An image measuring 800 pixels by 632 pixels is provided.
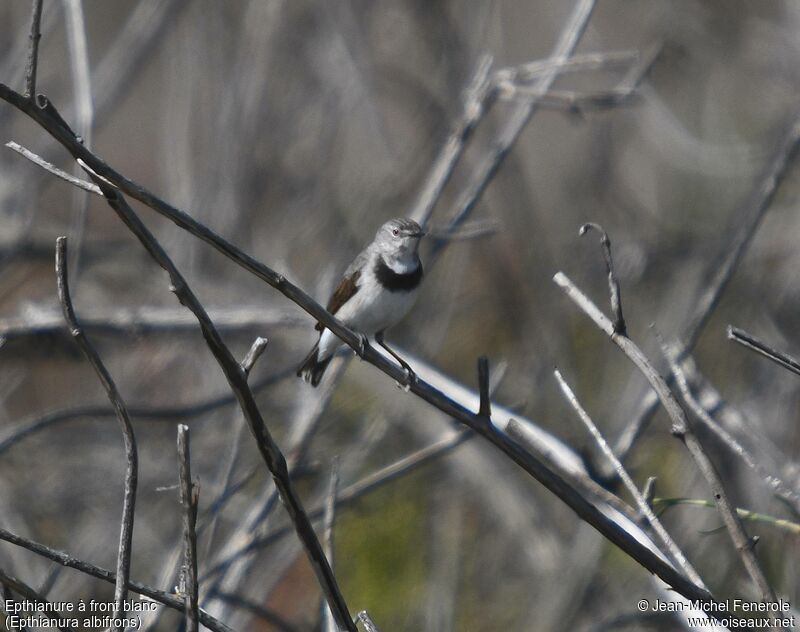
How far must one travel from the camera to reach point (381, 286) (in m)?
4.79

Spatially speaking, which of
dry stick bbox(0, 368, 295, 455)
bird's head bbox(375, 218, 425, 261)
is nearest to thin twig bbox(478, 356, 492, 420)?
dry stick bbox(0, 368, 295, 455)

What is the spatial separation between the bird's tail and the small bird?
37 mm

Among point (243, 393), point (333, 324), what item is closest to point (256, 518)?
point (333, 324)

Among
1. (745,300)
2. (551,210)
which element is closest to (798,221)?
(745,300)

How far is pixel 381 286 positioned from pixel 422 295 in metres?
2.85

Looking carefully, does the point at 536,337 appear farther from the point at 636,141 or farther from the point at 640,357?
the point at 640,357

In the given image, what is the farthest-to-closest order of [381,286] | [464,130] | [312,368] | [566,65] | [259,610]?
[312,368]
[381,286]
[464,130]
[566,65]
[259,610]

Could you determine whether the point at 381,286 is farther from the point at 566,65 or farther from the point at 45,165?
the point at 45,165

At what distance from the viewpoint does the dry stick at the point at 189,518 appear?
1885 millimetres

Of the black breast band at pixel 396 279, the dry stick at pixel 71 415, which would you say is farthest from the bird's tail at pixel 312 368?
the dry stick at pixel 71 415

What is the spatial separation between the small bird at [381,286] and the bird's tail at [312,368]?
4cm

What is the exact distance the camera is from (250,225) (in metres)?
7.20

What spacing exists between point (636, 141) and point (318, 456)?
426 centimetres

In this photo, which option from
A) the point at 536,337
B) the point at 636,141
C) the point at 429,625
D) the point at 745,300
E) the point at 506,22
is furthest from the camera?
the point at 506,22
